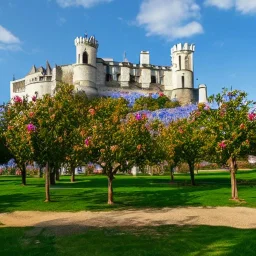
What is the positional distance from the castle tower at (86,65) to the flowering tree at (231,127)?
8708 centimetres

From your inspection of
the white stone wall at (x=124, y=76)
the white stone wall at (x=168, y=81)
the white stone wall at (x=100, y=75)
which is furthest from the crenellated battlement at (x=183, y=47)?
the white stone wall at (x=100, y=75)

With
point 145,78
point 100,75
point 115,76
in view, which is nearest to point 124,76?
point 115,76

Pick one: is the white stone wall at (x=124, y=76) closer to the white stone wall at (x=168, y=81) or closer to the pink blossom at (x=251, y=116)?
the white stone wall at (x=168, y=81)

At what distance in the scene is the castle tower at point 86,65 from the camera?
113 m

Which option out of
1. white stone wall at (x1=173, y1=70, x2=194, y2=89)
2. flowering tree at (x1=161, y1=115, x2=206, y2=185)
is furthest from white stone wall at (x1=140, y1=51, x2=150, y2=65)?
flowering tree at (x1=161, y1=115, x2=206, y2=185)

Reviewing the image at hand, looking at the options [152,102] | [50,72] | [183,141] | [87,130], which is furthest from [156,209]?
[50,72]

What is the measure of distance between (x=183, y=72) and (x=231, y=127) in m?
106

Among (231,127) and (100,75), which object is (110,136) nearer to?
(231,127)

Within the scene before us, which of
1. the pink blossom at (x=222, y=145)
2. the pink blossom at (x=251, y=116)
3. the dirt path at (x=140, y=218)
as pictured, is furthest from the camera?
the pink blossom at (x=251, y=116)

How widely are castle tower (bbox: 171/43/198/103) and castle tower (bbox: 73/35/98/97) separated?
2861 centimetres

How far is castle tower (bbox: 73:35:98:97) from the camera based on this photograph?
11291cm

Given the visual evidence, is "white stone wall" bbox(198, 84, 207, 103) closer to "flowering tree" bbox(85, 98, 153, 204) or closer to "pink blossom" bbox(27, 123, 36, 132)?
"flowering tree" bbox(85, 98, 153, 204)

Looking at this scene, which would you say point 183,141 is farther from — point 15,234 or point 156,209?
point 15,234

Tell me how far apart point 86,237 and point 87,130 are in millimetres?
11395
